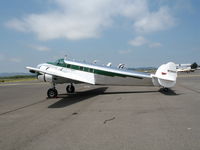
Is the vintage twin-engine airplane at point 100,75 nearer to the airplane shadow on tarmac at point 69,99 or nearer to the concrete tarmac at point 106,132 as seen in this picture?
the airplane shadow on tarmac at point 69,99

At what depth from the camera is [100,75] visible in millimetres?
13375

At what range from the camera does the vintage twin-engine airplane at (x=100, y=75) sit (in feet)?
39.7

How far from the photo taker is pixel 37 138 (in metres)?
4.60

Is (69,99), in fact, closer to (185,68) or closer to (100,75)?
(100,75)

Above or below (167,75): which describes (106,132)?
below

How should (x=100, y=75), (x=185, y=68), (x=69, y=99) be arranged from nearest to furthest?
(x=69, y=99)
(x=100, y=75)
(x=185, y=68)

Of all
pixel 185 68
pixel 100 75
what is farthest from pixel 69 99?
pixel 185 68

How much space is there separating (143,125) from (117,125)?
82 cm

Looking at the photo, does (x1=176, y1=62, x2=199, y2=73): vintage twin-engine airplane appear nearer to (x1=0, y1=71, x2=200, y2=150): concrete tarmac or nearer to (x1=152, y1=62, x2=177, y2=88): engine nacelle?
(x1=152, y1=62, x2=177, y2=88): engine nacelle

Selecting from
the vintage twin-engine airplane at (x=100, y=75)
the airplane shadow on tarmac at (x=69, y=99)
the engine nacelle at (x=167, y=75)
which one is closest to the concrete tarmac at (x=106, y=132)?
the airplane shadow on tarmac at (x=69, y=99)

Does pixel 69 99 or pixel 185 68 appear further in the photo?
pixel 185 68

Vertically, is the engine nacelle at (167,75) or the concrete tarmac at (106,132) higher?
the engine nacelle at (167,75)

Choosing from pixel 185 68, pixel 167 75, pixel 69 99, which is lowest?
pixel 69 99

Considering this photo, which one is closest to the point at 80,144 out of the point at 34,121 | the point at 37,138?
the point at 37,138
